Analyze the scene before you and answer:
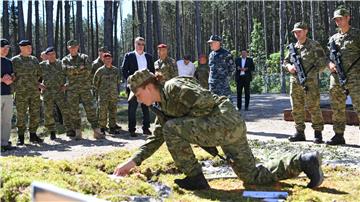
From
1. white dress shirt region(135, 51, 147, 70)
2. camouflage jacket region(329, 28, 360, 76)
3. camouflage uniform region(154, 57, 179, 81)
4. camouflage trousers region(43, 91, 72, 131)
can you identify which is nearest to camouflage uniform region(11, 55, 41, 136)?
camouflage trousers region(43, 91, 72, 131)

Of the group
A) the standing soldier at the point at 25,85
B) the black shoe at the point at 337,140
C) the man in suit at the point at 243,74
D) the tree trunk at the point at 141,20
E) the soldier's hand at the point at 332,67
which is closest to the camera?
the soldier's hand at the point at 332,67

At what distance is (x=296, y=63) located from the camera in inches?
316

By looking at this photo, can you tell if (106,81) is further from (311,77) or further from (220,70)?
(311,77)

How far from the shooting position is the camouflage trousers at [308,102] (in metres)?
7.98

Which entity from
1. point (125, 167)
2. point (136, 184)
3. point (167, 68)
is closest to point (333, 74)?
point (167, 68)

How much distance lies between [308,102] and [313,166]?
3.77 metres

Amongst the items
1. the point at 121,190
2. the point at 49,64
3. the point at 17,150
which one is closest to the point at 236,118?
the point at 121,190

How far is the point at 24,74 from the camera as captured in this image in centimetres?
892

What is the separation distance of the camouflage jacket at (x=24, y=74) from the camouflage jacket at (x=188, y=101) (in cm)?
507

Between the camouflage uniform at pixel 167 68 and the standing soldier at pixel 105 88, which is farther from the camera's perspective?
the standing soldier at pixel 105 88

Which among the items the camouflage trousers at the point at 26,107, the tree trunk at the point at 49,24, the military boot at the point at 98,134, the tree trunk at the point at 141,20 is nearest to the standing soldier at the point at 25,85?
the camouflage trousers at the point at 26,107

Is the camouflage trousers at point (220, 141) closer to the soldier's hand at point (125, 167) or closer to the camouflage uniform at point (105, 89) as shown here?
the soldier's hand at point (125, 167)

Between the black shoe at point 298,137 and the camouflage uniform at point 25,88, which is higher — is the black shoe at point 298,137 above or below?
below

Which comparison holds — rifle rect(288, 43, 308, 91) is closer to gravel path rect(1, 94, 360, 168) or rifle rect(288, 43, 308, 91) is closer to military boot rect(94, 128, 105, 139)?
gravel path rect(1, 94, 360, 168)
